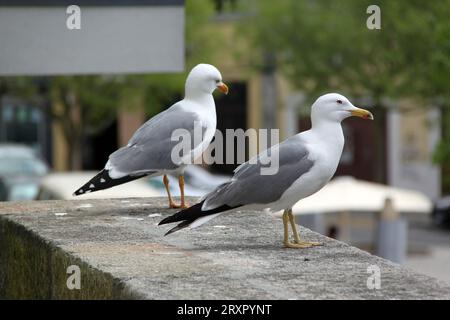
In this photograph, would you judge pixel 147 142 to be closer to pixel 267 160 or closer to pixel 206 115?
pixel 206 115

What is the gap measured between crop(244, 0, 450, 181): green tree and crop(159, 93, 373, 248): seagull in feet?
67.3

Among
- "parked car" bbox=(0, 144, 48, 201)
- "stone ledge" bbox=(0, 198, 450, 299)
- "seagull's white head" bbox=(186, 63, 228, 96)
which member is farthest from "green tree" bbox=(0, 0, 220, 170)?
"stone ledge" bbox=(0, 198, 450, 299)

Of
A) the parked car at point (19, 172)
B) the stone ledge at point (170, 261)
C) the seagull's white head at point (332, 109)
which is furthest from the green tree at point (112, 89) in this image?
the seagull's white head at point (332, 109)

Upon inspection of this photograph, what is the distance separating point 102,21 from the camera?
32.4 feet

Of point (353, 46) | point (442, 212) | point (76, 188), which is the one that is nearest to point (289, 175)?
point (76, 188)

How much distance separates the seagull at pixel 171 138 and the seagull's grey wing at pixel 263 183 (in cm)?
136

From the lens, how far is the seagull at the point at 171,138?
7.75 meters

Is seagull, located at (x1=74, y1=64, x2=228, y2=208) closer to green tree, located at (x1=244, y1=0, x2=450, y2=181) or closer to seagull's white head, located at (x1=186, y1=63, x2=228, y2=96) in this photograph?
seagull's white head, located at (x1=186, y1=63, x2=228, y2=96)

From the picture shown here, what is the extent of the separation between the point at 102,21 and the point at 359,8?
1983cm

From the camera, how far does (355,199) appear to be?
22750mm

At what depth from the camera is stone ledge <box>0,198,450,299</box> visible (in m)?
5.23

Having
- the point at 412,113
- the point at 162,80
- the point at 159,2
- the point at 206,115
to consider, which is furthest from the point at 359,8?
the point at 206,115

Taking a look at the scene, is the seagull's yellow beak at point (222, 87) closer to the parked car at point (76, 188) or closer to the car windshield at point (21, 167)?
the parked car at point (76, 188)

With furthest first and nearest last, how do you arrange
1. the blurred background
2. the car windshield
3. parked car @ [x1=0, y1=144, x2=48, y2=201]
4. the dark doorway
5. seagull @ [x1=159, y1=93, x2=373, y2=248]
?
1. the dark doorway
2. the car windshield
3. parked car @ [x1=0, y1=144, x2=48, y2=201]
4. the blurred background
5. seagull @ [x1=159, y1=93, x2=373, y2=248]
